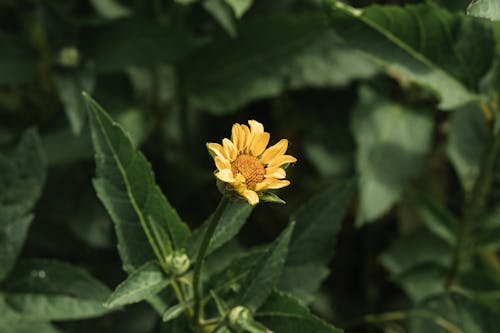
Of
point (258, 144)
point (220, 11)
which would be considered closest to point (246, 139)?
point (258, 144)

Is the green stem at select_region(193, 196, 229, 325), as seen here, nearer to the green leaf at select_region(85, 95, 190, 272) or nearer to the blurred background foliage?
the green leaf at select_region(85, 95, 190, 272)

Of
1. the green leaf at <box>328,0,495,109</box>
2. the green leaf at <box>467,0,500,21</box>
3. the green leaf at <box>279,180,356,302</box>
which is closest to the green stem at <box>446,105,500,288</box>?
the green leaf at <box>328,0,495,109</box>

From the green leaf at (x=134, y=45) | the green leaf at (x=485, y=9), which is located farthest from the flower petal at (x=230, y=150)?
the green leaf at (x=134, y=45)

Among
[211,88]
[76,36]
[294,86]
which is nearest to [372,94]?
[294,86]

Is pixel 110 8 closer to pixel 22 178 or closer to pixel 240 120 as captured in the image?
pixel 240 120

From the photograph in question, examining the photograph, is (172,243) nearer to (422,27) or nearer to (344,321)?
(422,27)
